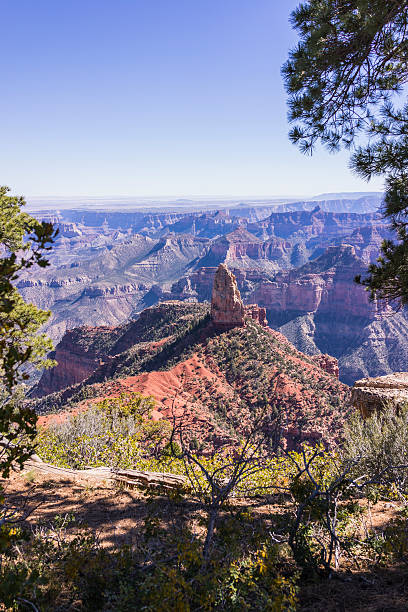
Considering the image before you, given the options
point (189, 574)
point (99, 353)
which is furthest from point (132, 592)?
point (99, 353)

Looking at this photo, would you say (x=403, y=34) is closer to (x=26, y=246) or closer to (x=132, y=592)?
(x=132, y=592)

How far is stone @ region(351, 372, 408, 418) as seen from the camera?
18250 millimetres

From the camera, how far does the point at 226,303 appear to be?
60.9 m

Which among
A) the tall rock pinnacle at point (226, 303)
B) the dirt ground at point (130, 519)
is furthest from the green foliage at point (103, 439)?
the tall rock pinnacle at point (226, 303)

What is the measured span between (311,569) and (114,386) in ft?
158

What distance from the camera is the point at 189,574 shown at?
202 inches

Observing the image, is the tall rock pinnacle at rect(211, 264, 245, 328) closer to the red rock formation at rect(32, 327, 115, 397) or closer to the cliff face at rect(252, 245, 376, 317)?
the red rock formation at rect(32, 327, 115, 397)

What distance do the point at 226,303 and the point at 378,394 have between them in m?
42.7

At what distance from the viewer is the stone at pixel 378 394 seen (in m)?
18.2

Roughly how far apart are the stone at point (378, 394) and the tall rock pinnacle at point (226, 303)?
40104mm

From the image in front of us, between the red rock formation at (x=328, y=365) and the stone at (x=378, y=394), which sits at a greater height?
the stone at (x=378, y=394)

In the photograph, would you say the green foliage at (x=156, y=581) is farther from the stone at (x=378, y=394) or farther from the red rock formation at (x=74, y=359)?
the red rock formation at (x=74, y=359)

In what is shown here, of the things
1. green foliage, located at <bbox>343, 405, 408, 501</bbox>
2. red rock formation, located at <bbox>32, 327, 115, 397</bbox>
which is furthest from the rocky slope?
red rock formation, located at <bbox>32, 327, 115, 397</bbox>

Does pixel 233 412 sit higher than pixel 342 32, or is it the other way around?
pixel 342 32
